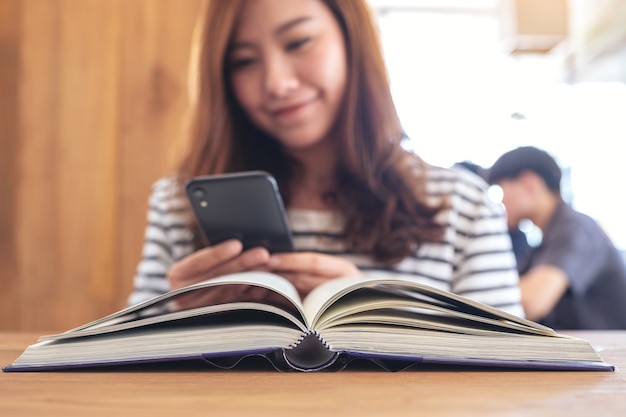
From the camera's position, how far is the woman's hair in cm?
107

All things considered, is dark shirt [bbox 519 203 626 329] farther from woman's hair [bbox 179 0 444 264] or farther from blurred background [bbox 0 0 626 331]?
blurred background [bbox 0 0 626 331]

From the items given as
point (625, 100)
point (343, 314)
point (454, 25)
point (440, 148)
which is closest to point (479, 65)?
point (454, 25)

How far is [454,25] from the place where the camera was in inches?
181

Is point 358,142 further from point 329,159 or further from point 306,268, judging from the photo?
point 306,268

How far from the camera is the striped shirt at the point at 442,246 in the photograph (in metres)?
1.07

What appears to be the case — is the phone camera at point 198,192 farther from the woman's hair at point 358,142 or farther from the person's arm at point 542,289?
the person's arm at point 542,289

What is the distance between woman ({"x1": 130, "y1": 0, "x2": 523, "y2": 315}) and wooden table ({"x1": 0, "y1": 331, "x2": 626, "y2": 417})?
64 centimetres

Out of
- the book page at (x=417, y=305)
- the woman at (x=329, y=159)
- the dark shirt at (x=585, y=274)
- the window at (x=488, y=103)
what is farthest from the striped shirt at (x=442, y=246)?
the window at (x=488, y=103)

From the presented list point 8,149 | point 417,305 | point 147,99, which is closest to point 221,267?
point 417,305

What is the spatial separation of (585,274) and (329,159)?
3.08 ft

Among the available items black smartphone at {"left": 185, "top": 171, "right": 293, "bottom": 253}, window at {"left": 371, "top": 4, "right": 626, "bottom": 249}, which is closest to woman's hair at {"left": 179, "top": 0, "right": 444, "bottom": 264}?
black smartphone at {"left": 185, "top": 171, "right": 293, "bottom": 253}

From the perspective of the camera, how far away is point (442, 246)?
1.09 meters

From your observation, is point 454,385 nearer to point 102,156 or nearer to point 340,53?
point 340,53

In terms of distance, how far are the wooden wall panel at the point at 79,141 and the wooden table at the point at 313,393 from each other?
127cm
